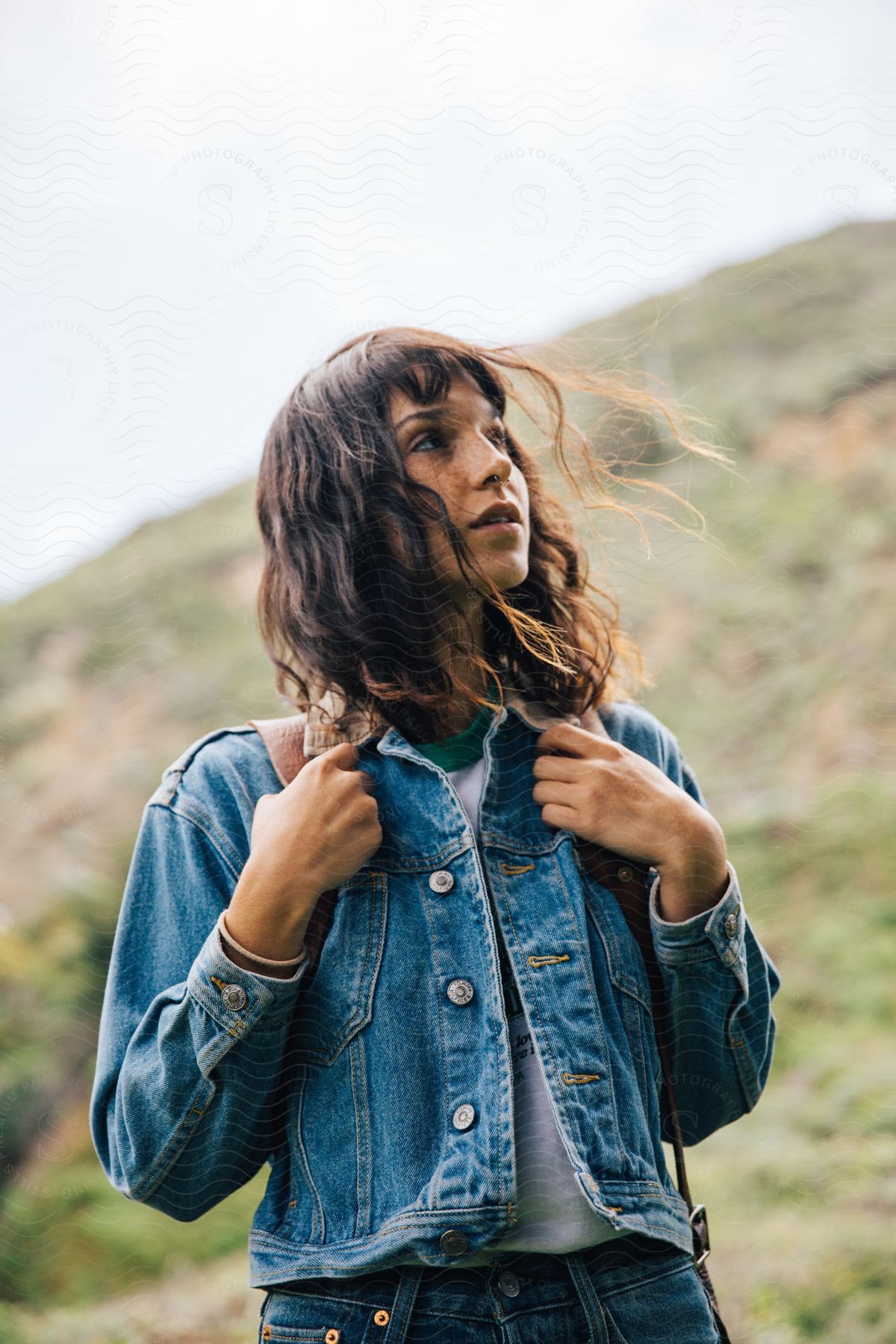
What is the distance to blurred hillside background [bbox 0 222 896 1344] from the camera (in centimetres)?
179

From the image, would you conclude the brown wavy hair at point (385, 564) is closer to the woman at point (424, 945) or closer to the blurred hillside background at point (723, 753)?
the woman at point (424, 945)

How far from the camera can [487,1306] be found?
0.74 meters

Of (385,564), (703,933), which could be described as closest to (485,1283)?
(703,933)

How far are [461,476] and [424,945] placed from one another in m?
0.36

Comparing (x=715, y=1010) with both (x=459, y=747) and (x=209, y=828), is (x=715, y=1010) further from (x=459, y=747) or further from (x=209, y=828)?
(x=209, y=828)

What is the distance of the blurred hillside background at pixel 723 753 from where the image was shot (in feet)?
5.89

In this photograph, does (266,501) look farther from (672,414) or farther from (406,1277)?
(406,1277)

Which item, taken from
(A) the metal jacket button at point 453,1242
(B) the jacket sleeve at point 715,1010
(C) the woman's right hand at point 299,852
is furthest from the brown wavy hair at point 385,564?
(A) the metal jacket button at point 453,1242

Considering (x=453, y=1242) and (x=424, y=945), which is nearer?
(x=453, y=1242)

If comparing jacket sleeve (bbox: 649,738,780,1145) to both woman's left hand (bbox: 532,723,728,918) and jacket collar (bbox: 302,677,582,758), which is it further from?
jacket collar (bbox: 302,677,582,758)

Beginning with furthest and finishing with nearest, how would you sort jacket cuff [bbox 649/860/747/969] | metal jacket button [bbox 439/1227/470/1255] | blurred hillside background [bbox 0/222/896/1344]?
blurred hillside background [bbox 0/222/896/1344], jacket cuff [bbox 649/860/747/969], metal jacket button [bbox 439/1227/470/1255]

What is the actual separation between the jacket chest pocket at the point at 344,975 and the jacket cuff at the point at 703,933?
0.68 ft

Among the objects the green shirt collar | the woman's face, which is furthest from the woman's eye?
the green shirt collar

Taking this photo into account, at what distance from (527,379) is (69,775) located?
2076mm
